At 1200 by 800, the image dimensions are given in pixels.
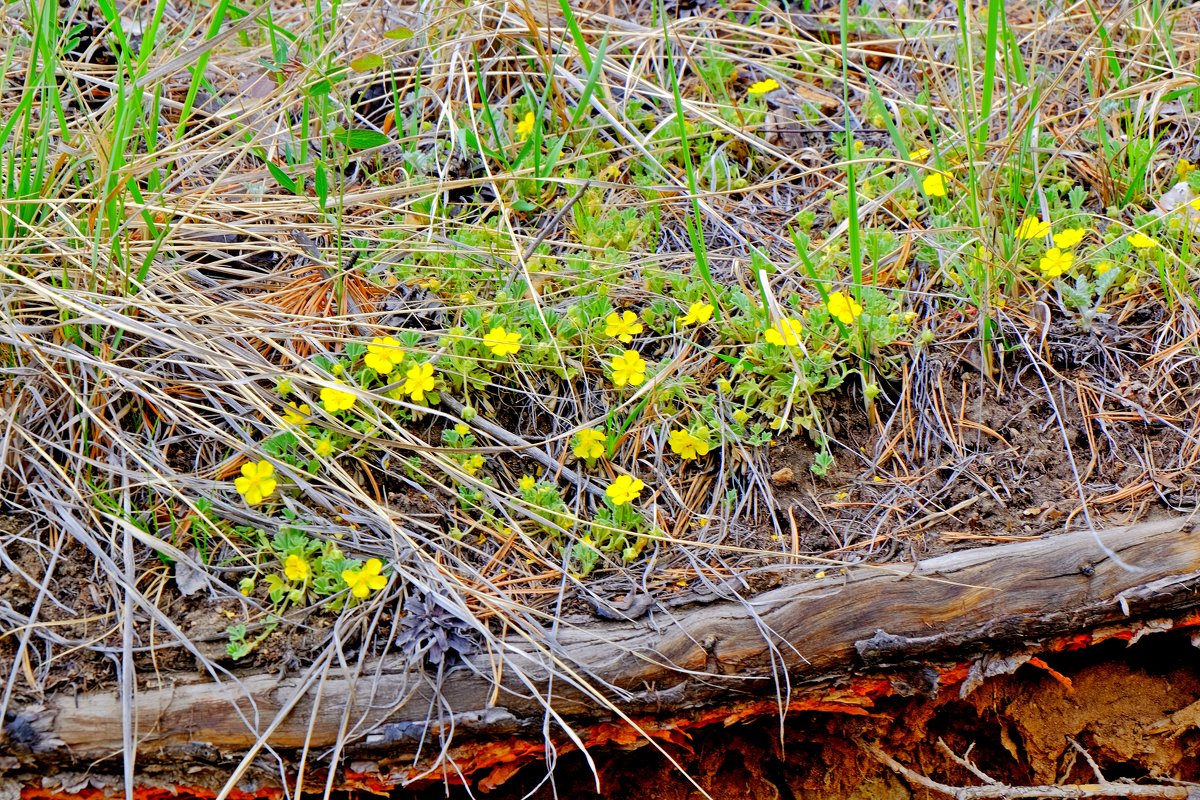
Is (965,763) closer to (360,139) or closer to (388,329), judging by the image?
(388,329)

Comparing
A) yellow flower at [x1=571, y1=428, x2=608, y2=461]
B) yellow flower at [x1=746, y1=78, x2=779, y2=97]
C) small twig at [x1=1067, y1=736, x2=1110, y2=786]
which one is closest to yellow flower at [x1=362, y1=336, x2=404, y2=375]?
yellow flower at [x1=571, y1=428, x2=608, y2=461]

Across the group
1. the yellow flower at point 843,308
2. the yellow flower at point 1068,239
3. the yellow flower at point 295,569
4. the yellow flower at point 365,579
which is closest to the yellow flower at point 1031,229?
the yellow flower at point 1068,239

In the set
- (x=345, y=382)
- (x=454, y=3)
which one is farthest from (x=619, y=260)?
(x=454, y=3)

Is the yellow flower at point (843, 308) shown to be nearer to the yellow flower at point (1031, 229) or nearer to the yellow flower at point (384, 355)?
the yellow flower at point (1031, 229)

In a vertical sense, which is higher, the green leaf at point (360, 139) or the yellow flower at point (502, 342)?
the green leaf at point (360, 139)

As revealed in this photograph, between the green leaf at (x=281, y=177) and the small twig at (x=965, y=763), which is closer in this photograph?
the small twig at (x=965, y=763)

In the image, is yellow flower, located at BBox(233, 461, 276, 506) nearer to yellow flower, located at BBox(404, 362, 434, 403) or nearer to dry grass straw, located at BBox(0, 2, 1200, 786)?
dry grass straw, located at BBox(0, 2, 1200, 786)
